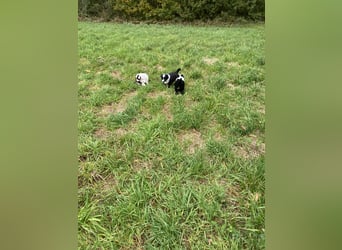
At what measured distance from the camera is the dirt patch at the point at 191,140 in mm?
1756

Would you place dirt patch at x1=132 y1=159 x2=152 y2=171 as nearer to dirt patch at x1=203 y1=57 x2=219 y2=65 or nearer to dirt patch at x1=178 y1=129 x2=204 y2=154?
dirt patch at x1=178 y1=129 x2=204 y2=154

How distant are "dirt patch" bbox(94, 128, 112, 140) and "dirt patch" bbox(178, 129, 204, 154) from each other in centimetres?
45

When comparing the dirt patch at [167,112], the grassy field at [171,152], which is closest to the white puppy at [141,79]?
the grassy field at [171,152]

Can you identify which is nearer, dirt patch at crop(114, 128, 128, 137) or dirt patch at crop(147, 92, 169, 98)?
dirt patch at crop(114, 128, 128, 137)

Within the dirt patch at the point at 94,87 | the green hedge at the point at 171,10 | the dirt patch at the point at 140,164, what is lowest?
the dirt patch at the point at 140,164

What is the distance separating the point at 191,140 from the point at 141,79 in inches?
35.5

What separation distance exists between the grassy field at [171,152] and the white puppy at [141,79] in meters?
0.05

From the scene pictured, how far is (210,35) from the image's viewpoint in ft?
12.6

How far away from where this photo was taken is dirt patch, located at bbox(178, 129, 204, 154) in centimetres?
176

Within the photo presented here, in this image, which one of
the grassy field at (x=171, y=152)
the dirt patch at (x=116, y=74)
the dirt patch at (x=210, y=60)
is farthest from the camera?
the dirt patch at (x=210, y=60)

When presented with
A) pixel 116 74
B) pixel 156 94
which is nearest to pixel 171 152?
pixel 156 94

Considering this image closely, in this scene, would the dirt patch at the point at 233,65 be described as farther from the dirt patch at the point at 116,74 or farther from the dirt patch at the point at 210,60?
the dirt patch at the point at 116,74

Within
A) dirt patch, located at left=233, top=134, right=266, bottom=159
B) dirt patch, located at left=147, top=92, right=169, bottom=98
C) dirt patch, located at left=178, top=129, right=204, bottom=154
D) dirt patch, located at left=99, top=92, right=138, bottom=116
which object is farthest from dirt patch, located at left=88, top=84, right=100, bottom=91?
dirt patch, located at left=233, top=134, right=266, bottom=159
